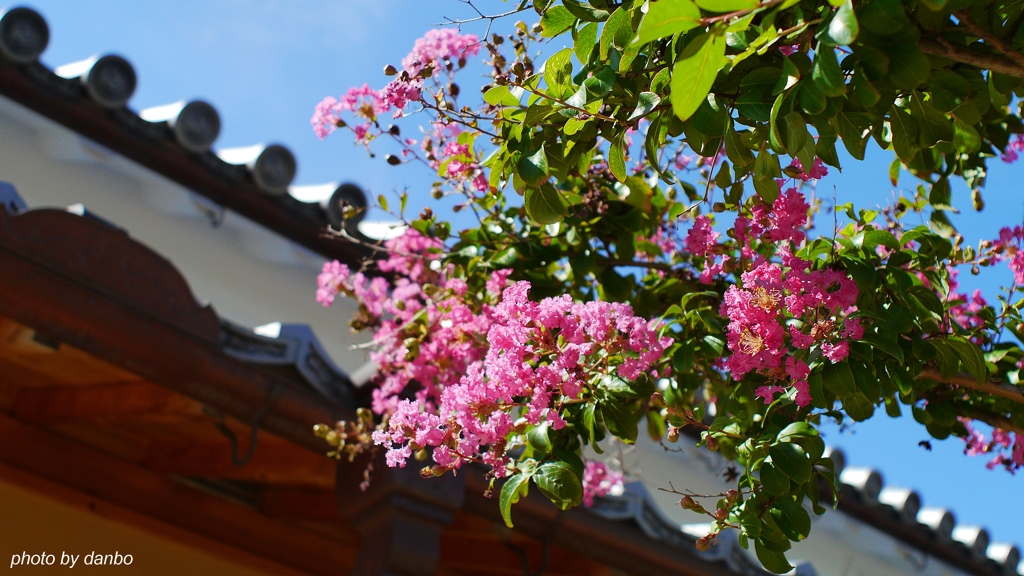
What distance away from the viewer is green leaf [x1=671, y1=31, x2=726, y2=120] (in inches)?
43.8

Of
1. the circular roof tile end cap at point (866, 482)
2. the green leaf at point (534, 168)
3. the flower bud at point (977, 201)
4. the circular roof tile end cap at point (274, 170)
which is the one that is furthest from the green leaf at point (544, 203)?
the circular roof tile end cap at point (866, 482)

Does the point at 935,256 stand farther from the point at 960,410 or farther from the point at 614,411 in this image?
the point at 614,411

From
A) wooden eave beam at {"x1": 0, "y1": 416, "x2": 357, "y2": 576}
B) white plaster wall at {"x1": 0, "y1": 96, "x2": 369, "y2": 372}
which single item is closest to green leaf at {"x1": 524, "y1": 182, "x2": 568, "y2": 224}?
wooden eave beam at {"x1": 0, "y1": 416, "x2": 357, "y2": 576}

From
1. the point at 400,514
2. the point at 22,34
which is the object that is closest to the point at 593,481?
the point at 400,514

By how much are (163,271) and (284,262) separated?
2.13 meters

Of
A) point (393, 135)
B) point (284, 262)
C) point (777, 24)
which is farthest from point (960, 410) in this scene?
point (284, 262)

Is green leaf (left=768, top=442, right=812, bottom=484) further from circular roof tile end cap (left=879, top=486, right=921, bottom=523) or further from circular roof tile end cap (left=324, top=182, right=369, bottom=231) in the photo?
circular roof tile end cap (left=879, top=486, right=921, bottom=523)

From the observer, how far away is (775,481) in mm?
1531

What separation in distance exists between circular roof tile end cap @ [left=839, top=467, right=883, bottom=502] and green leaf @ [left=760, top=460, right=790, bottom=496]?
5.74 meters

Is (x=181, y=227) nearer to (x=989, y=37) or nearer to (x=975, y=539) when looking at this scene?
(x=989, y=37)

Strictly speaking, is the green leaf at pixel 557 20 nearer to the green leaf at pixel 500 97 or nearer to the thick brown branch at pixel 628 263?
the green leaf at pixel 500 97

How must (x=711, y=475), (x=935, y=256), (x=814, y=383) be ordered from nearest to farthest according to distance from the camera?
(x=814, y=383) → (x=935, y=256) → (x=711, y=475)

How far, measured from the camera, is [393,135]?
225 cm

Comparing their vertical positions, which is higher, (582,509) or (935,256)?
(935,256)
